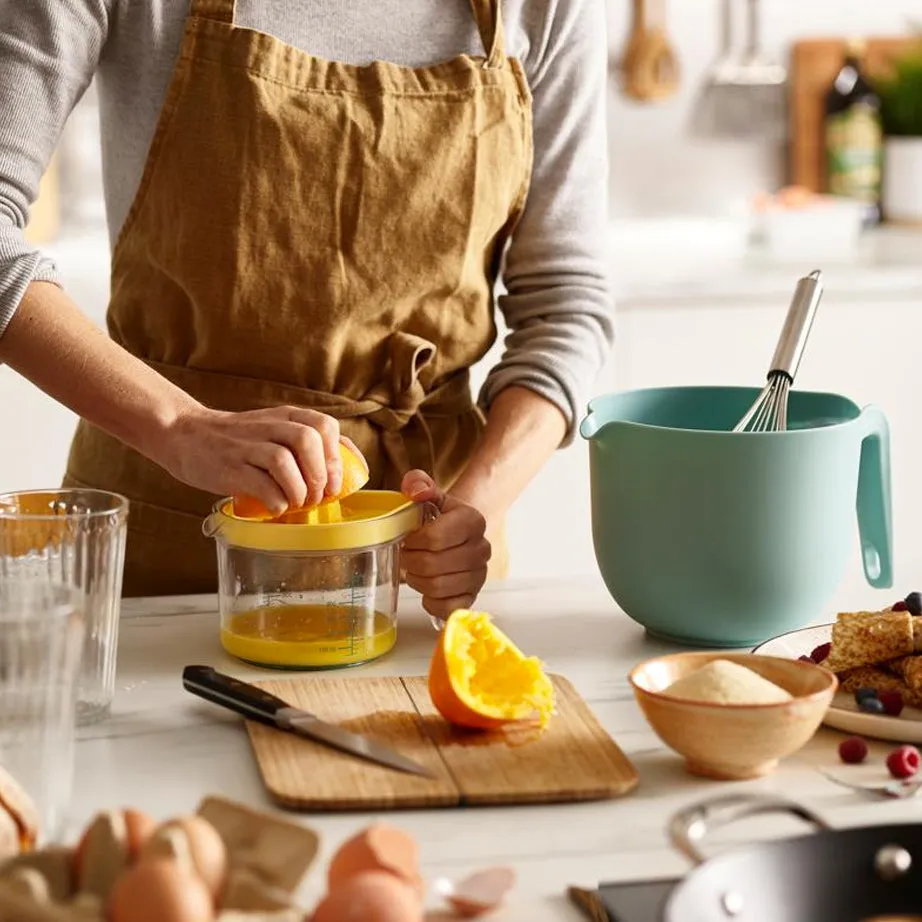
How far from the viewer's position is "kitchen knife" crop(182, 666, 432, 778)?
93 cm

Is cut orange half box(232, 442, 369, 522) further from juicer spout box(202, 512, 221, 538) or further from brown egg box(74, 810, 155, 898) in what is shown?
brown egg box(74, 810, 155, 898)

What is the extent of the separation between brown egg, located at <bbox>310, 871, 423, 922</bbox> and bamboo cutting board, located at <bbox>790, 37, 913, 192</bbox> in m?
2.72

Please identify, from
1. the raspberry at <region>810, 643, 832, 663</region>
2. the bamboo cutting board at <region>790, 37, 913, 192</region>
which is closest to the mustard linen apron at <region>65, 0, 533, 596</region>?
the raspberry at <region>810, 643, 832, 663</region>

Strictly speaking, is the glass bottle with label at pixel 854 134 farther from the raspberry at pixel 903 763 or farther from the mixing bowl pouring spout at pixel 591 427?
the raspberry at pixel 903 763

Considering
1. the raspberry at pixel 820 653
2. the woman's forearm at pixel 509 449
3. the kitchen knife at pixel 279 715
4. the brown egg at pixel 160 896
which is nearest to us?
the brown egg at pixel 160 896

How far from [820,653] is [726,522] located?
0.39ft

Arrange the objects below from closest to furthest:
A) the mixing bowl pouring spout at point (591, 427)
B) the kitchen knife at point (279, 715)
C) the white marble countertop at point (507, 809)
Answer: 1. the white marble countertop at point (507, 809)
2. the kitchen knife at point (279, 715)
3. the mixing bowl pouring spout at point (591, 427)

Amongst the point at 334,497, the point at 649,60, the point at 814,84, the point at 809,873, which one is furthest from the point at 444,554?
the point at 814,84

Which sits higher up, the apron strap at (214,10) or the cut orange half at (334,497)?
the apron strap at (214,10)

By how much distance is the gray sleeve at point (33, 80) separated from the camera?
1.29 meters

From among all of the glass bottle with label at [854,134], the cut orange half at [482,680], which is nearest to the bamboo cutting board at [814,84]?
the glass bottle with label at [854,134]

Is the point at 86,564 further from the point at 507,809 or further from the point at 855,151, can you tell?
the point at 855,151

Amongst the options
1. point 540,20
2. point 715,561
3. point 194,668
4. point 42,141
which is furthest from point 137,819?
point 540,20

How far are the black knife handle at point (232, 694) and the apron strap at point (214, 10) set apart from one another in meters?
0.59
